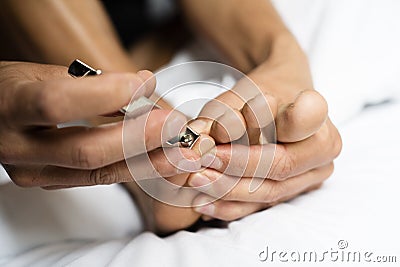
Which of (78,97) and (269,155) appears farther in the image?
(269,155)

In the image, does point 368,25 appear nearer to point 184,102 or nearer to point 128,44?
point 184,102

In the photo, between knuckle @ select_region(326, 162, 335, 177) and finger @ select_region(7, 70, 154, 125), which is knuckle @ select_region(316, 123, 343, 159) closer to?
knuckle @ select_region(326, 162, 335, 177)

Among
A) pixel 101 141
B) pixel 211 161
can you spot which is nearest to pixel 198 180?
pixel 211 161

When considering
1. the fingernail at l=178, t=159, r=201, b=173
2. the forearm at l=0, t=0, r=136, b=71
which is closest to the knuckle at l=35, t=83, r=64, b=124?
the fingernail at l=178, t=159, r=201, b=173

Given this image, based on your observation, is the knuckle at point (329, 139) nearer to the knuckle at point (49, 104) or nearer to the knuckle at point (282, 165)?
the knuckle at point (282, 165)

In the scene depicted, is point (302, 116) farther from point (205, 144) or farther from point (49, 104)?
point (49, 104)

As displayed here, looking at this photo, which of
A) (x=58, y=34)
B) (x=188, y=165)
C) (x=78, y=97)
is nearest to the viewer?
(x=78, y=97)

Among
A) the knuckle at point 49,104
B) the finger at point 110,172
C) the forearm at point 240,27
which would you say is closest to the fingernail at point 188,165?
the finger at point 110,172
